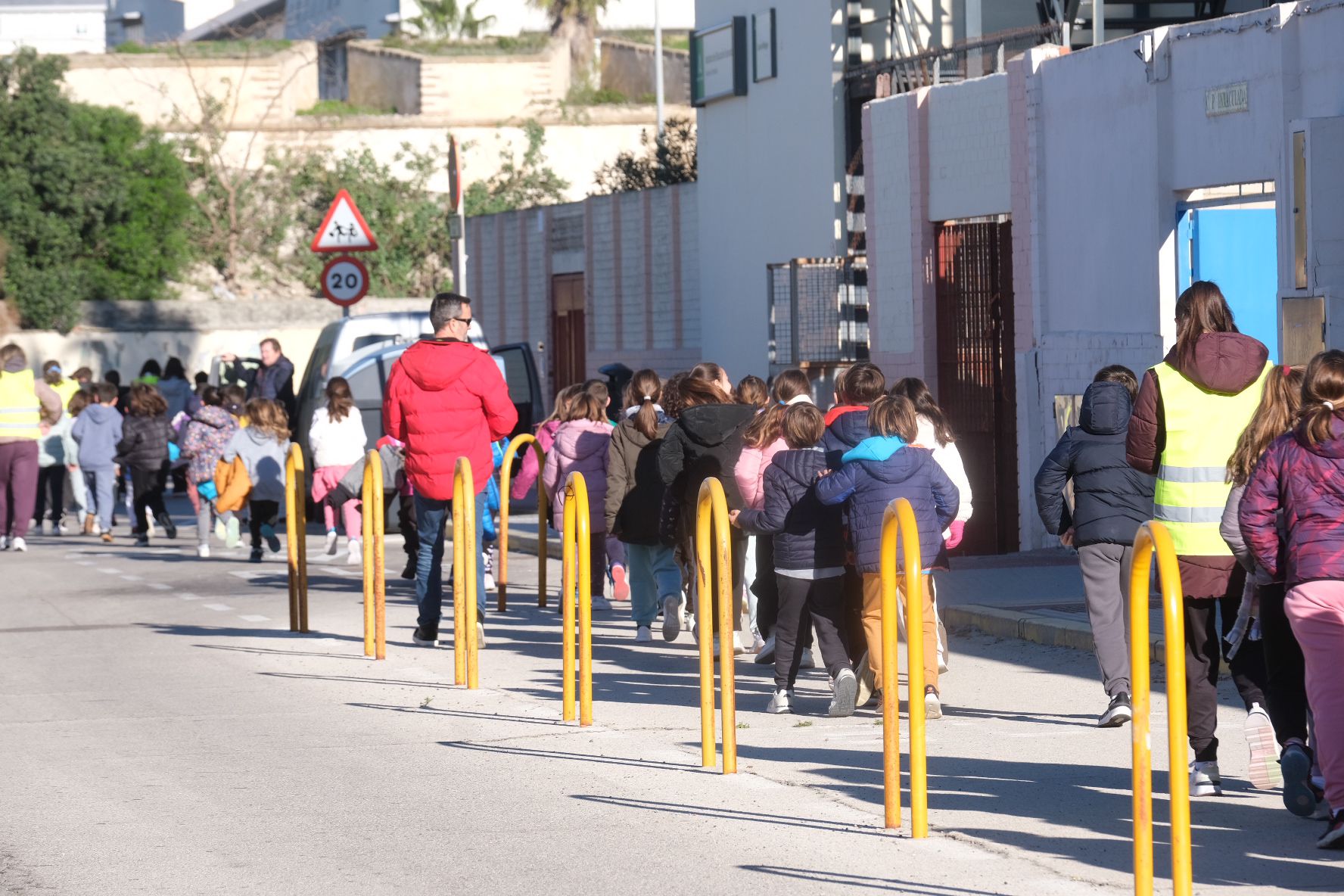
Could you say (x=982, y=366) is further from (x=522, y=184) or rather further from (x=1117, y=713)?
(x=522, y=184)

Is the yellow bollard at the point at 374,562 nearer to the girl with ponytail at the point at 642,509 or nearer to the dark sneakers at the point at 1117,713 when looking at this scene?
the girl with ponytail at the point at 642,509

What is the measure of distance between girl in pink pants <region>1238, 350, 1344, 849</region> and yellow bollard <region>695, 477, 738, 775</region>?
2.18 metres

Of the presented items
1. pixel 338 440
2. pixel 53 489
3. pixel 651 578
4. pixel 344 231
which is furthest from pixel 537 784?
pixel 53 489

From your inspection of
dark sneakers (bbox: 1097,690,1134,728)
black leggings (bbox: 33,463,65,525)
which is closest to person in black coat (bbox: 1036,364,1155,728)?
dark sneakers (bbox: 1097,690,1134,728)

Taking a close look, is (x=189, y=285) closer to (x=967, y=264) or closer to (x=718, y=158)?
(x=718, y=158)

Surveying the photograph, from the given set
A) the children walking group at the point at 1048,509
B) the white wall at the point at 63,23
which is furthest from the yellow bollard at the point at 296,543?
the white wall at the point at 63,23

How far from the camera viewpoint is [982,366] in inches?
777

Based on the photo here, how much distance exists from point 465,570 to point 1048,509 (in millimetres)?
3171

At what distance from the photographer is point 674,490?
12414 mm

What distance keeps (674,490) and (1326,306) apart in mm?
4396

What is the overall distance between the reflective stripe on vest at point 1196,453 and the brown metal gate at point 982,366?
1061 centimetres

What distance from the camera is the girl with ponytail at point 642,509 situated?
43.3 feet

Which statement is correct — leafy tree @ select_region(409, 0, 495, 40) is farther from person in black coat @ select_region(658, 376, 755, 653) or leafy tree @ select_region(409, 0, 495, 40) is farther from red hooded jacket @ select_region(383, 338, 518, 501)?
person in black coat @ select_region(658, 376, 755, 653)

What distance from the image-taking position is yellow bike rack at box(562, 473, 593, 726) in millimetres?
9883
